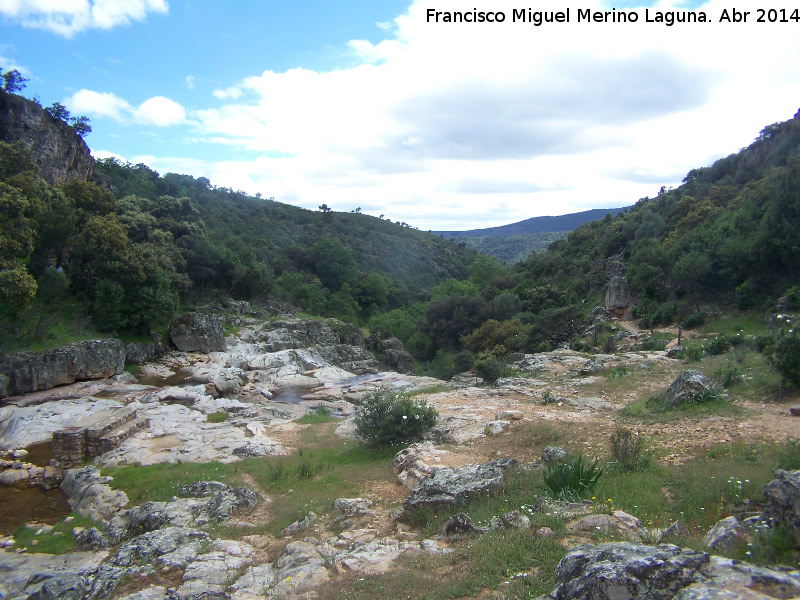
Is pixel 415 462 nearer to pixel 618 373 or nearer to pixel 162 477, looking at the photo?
pixel 162 477

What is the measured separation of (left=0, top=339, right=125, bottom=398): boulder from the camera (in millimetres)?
19609

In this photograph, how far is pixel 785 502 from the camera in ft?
11.7

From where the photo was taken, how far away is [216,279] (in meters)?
37.7

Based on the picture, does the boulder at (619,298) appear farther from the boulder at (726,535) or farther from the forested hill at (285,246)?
the boulder at (726,535)

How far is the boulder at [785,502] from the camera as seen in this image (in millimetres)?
3418

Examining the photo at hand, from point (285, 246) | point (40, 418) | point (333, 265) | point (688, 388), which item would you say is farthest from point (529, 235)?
point (40, 418)

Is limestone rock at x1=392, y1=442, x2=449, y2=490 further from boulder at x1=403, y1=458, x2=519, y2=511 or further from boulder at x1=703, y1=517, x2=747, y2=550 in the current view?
boulder at x1=703, y1=517, x2=747, y2=550

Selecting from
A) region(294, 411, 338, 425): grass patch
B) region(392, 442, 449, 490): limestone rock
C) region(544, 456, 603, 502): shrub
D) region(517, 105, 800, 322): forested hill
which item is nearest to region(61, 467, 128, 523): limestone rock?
region(392, 442, 449, 490): limestone rock

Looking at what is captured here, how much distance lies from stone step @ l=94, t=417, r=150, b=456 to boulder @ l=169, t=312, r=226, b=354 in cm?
1483

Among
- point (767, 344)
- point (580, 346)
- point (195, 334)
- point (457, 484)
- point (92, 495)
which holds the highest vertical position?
point (767, 344)

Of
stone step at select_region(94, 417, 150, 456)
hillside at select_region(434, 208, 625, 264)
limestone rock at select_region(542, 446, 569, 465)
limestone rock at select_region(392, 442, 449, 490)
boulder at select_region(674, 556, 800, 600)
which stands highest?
hillside at select_region(434, 208, 625, 264)

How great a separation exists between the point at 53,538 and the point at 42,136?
34155mm

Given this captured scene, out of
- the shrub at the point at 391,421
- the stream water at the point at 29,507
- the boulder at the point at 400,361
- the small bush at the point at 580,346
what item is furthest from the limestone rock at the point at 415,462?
the boulder at the point at 400,361

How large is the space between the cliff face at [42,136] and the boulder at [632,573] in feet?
127
